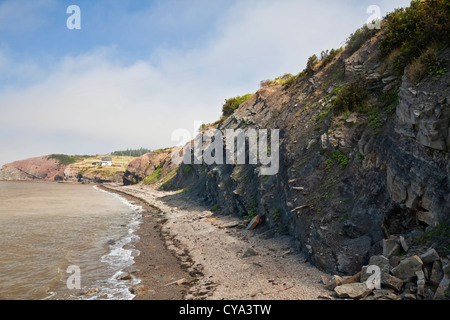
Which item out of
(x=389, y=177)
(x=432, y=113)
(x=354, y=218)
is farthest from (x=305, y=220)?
(x=432, y=113)

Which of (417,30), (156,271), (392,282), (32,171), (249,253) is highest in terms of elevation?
(417,30)

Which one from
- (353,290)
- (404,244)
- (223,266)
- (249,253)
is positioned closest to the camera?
(353,290)

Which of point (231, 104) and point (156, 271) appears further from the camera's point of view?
point (231, 104)

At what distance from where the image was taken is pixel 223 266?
15.6m

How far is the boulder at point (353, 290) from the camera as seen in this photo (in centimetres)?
927

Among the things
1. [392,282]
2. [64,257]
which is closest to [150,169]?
[64,257]

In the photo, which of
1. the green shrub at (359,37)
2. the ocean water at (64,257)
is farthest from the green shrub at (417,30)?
the ocean water at (64,257)

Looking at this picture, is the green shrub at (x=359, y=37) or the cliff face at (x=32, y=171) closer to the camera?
the green shrub at (x=359, y=37)

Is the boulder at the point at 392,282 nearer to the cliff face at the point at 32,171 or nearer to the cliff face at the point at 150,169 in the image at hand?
the cliff face at the point at 150,169

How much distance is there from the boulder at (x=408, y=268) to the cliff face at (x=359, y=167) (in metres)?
1.60

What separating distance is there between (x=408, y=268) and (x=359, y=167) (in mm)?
6372

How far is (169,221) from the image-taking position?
3139cm

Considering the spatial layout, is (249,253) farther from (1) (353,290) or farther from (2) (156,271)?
(1) (353,290)
